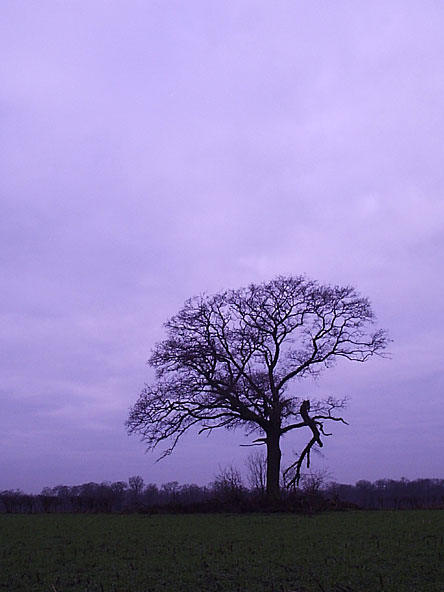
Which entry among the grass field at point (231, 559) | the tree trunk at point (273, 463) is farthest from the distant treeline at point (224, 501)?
the grass field at point (231, 559)

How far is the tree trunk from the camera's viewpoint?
25086mm

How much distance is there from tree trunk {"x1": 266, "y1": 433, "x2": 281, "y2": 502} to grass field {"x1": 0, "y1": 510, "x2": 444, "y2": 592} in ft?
32.5

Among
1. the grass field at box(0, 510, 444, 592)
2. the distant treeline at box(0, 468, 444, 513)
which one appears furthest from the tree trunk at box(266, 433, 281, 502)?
the grass field at box(0, 510, 444, 592)

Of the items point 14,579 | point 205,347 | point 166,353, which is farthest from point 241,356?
point 14,579

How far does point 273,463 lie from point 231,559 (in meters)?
16.6

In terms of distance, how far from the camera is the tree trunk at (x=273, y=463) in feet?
82.3

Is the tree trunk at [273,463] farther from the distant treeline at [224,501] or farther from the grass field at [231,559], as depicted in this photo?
the grass field at [231,559]

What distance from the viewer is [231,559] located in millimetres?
9672

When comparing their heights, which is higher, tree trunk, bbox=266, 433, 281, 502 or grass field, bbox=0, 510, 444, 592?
tree trunk, bbox=266, 433, 281, 502

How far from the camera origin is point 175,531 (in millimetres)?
14969

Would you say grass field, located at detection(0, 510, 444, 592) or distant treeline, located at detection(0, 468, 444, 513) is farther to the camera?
distant treeline, located at detection(0, 468, 444, 513)

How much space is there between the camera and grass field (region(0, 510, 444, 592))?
7.59m

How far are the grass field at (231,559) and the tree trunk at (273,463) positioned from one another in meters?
9.91

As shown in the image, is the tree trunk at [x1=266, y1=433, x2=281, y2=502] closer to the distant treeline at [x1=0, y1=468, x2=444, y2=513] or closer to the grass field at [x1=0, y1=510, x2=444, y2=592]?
the distant treeline at [x1=0, y1=468, x2=444, y2=513]
